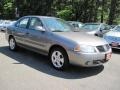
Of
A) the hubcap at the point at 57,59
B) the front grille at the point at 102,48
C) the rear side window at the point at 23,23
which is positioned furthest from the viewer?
the rear side window at the point at 23,23

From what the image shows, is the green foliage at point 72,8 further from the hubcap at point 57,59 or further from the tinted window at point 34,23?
the hubcap at point 57,59

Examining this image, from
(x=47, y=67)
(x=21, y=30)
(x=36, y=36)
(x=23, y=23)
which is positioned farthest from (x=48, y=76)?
(x=23, y=23)

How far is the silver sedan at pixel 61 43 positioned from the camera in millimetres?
6695

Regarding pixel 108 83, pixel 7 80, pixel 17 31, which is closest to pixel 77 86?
pixel 108 83

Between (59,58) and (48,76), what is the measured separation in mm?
868

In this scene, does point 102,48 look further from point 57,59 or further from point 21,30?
point 21,30

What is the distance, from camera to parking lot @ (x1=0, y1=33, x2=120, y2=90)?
227 inches

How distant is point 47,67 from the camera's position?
295 inches

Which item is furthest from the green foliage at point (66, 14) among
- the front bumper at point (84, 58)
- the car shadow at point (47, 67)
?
the front bumper at point (84, 58)

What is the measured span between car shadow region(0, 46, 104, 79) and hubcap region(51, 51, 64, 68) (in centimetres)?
→ 19

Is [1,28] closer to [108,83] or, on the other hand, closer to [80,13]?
[80,13]

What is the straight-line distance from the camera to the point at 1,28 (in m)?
24.2

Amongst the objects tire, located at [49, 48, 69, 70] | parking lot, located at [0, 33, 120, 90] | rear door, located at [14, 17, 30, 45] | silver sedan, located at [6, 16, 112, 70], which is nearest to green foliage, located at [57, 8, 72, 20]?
rear door, located at [14, 17, 30, 45]

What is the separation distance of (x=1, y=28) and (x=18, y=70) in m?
18.1
